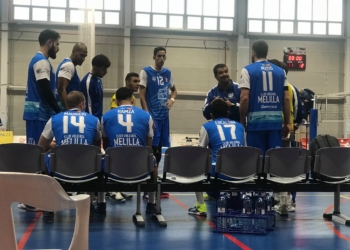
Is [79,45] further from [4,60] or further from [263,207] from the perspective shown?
[4,60]

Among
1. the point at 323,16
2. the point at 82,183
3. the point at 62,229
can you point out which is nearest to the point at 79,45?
the point at 82,183

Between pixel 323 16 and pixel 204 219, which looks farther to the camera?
pixel 323 16

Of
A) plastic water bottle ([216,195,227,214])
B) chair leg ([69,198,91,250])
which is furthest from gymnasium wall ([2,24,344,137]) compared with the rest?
chair leg ([69,198,91,250])

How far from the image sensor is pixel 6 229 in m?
1.74

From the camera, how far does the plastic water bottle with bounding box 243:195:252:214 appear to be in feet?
15.8

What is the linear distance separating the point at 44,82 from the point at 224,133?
2.23 meters

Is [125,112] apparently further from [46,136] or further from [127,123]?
[46,136]

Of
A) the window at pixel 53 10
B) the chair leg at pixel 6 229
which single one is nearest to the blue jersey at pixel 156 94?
the chair leg at pixel 6 229

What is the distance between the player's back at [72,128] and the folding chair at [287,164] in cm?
196

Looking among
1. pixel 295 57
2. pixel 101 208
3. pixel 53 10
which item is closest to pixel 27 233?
pixel 101 208

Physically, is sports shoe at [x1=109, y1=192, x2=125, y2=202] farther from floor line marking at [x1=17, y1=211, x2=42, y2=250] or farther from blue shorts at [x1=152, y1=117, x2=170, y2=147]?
floor line marking at [x1=17, y1=211, x2=42, y2=250]

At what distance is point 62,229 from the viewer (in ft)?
15.5

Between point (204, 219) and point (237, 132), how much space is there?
3.50 feet

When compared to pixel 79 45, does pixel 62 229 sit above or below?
below
